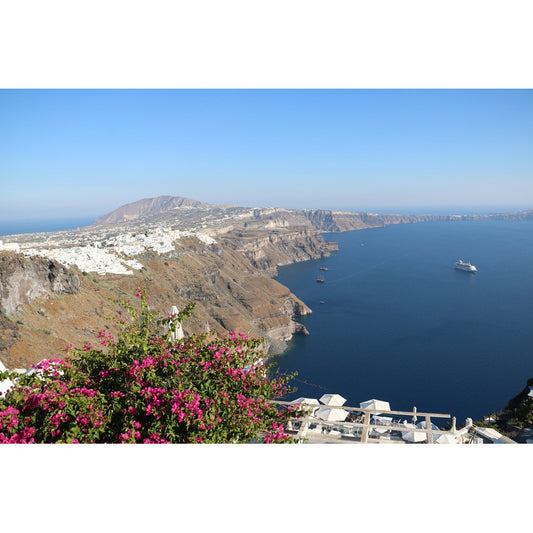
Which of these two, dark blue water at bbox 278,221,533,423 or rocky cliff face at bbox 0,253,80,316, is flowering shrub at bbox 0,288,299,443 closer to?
rocky cliff face at bbox 0,253,80,316

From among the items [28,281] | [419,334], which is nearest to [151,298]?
[28,281]

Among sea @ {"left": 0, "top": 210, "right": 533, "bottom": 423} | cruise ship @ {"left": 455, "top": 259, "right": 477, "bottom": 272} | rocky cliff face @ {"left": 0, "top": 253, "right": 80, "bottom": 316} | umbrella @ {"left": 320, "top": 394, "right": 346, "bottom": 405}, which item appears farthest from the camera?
cruise ship @ {"left": 455, "top": 259, "right": 477, "bottom": 272}

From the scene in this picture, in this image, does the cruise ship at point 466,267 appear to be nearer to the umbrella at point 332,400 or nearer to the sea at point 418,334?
the sea at point 418,334

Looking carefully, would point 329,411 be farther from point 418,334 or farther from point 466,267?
point 466,267

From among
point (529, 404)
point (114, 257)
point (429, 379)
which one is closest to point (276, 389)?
point (529, 404)

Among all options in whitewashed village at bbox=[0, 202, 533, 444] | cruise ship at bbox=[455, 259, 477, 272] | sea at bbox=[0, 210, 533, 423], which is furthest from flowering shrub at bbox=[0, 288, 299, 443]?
cruise ship at bbox=[455, 259, 477, 272]

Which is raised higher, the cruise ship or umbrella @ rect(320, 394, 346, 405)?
the cruise ship
